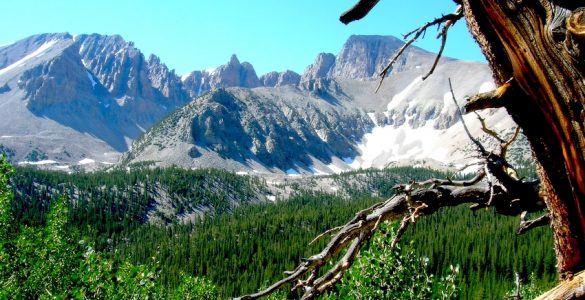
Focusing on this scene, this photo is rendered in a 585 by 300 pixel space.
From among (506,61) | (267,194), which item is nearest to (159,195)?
(267,194)

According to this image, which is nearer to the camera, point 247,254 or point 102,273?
point 102,273

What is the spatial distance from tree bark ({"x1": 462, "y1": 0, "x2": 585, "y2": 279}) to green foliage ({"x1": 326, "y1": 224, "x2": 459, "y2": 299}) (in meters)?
5.45

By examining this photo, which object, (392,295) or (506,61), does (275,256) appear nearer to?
(392,295)

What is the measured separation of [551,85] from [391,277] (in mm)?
7209

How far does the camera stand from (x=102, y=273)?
1297 cm

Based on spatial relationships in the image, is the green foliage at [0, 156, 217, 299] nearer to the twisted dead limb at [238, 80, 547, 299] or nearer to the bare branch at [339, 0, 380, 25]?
the twisted dead limb at [238, 80, 547, 299]

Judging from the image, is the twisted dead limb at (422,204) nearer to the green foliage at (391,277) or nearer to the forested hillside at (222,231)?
the green foliage at (391,277)

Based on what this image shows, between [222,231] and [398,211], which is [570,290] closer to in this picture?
[398,211]

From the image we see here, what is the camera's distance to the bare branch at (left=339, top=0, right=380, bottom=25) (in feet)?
10.0

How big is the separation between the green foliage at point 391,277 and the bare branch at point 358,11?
218 inches

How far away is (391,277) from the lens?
8.99 metres

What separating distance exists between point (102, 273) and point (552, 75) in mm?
13211

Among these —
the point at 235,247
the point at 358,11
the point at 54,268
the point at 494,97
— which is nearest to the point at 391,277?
the point at 358,11

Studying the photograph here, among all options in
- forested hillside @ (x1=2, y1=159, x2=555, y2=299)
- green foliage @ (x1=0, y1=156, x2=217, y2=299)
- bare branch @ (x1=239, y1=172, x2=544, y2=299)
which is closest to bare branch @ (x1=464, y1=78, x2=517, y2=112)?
bare branch @ (x1=239, y1=172, x2=544, y2=299)
